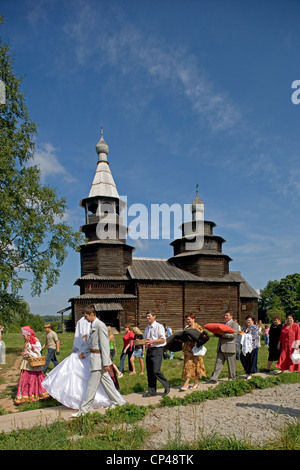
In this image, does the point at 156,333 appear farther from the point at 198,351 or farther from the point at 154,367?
→ the point at 198,351

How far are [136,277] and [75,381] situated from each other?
2553 centimetres

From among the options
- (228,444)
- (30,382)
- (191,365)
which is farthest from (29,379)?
(228,444)

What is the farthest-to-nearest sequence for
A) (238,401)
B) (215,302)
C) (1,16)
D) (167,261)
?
(167,261)
(215,302)
(1,16)
(238,401)

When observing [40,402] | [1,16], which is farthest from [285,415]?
[1,16]

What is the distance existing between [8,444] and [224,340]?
226 inches

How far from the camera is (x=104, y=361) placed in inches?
233

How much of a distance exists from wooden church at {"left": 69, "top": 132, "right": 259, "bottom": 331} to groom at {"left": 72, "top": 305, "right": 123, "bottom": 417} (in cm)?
2354

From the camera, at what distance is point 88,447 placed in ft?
13.9

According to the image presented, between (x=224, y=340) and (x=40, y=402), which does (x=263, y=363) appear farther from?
(x=40, y=402)

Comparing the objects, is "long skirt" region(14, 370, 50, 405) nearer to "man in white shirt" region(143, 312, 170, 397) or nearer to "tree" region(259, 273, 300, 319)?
"man in white shirt" region(143, 312, 170, 397)

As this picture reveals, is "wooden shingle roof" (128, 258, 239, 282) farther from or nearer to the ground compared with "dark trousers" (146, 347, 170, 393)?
farther from the ground

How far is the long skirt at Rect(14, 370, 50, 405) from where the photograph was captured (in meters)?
7.68

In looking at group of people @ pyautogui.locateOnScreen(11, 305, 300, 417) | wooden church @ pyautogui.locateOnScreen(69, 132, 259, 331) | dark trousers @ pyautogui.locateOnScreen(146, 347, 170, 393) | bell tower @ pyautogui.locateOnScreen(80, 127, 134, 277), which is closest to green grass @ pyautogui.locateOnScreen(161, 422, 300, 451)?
group of people @ pyautogui.locateOnScreen(11, 305, 300, 417)

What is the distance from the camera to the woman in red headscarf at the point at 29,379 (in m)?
7.71
